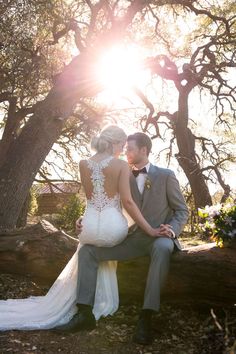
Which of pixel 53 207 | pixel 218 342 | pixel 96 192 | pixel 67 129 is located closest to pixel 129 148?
pixel 96 192

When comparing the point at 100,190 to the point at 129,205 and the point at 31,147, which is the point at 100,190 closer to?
the point at 129,205

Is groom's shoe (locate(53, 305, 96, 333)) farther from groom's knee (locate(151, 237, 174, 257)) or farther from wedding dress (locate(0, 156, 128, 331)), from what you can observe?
groom's knee (locate(151, 237, 174, 257))

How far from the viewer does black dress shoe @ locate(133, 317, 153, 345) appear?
4.27 metres

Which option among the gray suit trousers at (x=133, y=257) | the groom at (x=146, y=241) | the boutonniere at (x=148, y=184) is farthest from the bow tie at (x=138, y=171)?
the gray suit trousers at (x=133, y=257)

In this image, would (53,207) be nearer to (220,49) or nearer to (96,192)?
(220,49)

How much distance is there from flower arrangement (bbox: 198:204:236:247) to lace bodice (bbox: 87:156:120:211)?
1011 millimetres

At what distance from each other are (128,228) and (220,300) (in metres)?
1.26

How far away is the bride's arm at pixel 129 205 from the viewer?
188 inches

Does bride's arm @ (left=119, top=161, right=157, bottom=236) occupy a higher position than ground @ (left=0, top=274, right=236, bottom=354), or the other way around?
bride's arm @ (left=119, top=161, right=157, bottom=236)

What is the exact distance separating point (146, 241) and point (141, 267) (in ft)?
1.42

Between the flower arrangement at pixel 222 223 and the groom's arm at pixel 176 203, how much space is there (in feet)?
0.85

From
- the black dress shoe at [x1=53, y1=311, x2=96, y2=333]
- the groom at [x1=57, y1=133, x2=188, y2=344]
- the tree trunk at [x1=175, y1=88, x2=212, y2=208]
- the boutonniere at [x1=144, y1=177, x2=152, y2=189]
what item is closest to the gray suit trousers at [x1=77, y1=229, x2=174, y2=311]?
the groom at [x1=57, y1=133, x2=188, y2=344]

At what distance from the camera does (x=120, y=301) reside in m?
5.43

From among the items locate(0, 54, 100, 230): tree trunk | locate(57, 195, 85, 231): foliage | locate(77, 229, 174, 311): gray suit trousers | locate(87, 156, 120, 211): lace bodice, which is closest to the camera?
locate(77, 229, 174, 311): gray suit trousers
